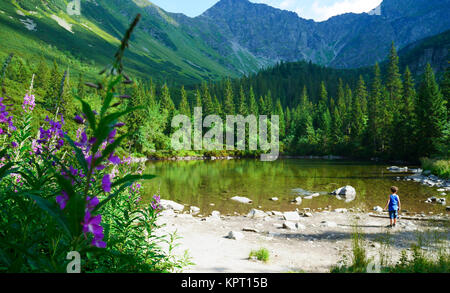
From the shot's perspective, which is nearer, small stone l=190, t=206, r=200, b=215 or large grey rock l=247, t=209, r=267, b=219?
large grey rock l=247, t=209, r=267, b=219

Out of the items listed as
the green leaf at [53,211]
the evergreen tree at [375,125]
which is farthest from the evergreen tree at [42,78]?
the green leaf at [53,211]

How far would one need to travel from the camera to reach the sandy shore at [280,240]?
6.74 m

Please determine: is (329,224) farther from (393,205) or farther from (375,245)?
(375,245)

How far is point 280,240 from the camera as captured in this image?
32.8 feet

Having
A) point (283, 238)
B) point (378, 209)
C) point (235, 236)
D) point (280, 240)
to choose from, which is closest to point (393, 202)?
point (378, 209)

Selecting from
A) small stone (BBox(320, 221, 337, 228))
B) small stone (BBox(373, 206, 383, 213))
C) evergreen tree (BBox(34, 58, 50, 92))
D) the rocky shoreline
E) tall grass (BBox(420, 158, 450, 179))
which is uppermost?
evergreen tree (BBox(34, 58, 50, 92))

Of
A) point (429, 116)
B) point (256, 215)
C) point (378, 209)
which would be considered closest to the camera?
point (256, 215)

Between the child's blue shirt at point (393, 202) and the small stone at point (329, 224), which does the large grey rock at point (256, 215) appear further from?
the child's blue shirt at point (393, 202)

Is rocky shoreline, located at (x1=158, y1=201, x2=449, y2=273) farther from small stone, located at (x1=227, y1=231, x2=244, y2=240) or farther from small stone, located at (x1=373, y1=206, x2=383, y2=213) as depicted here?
small stone, located at (x1=373, y1=206, x2=383, y2=213)

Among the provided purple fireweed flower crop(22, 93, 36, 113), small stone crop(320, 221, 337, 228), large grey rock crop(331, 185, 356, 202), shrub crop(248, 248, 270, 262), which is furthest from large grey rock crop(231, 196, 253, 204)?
purple fireweed flower crop(22, 93, 36, 113)

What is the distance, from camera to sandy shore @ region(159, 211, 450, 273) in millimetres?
6742
